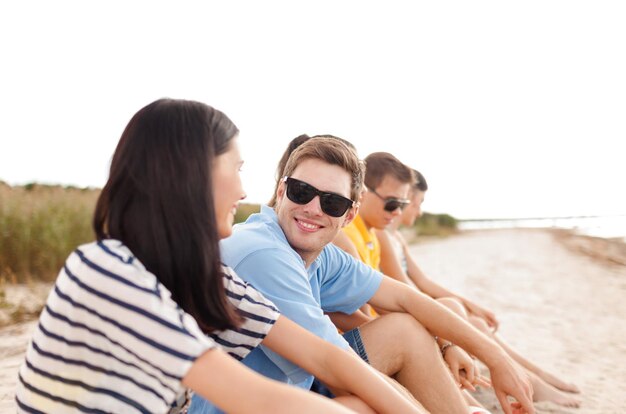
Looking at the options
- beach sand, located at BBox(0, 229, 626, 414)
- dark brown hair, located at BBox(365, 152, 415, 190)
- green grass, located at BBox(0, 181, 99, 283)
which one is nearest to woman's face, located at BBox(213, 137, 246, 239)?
beach sand, located at BBox(0, 229, 626, 414)

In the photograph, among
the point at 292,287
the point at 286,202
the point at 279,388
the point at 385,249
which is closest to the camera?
the point at 279,388

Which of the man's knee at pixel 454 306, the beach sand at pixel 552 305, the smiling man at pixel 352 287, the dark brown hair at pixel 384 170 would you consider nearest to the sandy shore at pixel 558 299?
the beach sand at pixel 552 305

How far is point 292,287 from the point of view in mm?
2266

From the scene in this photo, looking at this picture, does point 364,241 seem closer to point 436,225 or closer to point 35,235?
point 35,235

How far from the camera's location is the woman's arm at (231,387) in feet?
4.74

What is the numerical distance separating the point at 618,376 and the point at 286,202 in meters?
4.00

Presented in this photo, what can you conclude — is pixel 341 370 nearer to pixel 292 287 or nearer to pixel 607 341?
pixel 292 287

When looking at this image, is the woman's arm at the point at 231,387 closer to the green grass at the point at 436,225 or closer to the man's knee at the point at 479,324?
the man's knee at the point at 479,324

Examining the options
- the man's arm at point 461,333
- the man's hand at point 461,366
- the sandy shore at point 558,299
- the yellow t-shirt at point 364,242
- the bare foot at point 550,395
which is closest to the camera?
the man's arm at point 461,333

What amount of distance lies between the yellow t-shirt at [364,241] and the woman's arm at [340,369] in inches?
69.4

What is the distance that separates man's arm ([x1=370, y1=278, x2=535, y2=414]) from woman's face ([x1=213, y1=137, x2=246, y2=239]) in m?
1.50

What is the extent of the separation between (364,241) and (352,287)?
1.24m

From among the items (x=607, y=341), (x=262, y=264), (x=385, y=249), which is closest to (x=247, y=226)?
(x=262, y=264)

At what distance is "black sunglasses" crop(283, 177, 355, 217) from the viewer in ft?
8.87
